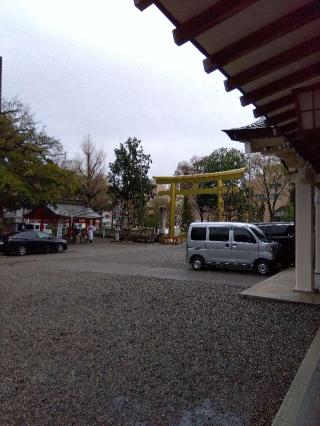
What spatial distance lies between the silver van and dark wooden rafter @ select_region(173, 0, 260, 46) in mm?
11414

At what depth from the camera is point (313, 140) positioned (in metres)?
4.88

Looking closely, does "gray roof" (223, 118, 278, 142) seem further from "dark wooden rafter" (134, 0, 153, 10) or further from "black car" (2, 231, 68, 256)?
"black car" (2, 231, 68, 256)

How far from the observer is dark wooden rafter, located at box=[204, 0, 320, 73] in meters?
2.48

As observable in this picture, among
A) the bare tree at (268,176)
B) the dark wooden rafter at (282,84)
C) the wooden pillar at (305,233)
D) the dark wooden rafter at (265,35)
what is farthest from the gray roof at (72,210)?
the dark wooden rafter at (265,35)

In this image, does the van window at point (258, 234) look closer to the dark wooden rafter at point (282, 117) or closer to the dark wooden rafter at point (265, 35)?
the dark wooden rafter at point (282, 117)

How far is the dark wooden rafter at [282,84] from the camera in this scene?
3512 millimetres

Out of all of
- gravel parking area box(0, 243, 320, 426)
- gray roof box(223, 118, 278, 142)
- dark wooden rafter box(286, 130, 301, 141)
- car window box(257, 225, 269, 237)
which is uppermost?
gray roof box(223, 118, 278, 142)

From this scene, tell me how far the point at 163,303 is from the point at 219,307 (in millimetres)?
1136

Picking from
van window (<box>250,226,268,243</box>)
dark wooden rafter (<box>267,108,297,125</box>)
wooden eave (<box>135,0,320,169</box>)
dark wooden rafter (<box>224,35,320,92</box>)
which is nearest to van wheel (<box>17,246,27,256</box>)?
van window (<box>250,226,268,243</box>)

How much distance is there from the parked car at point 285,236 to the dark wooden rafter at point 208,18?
12.9 meters

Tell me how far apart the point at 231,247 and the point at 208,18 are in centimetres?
1189

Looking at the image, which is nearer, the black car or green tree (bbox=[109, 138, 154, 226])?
the black car

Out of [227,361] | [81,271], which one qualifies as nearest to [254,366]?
[227,361]

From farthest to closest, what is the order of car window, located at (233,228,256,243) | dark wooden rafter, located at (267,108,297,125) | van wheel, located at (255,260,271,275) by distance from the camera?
car window, located at (233,228,256,243)
van wheel, located at (255,260,271,275)
dark wooden rafter, located at (267,108,297,125)
